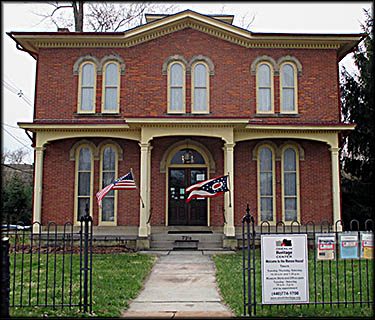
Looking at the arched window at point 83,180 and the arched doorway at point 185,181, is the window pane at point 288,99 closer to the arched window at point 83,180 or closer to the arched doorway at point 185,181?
the arched doorway at point 185,181

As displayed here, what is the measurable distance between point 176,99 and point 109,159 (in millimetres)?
3512

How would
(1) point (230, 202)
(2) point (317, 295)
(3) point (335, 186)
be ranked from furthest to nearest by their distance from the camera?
(3) point (335, 186)
(1) point (230, 202)
(2) point (317, 295)

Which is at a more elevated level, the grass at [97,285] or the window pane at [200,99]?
the window pane at [200,99]

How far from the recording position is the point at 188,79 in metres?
16.3

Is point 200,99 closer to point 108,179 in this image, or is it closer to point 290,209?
point 108,179

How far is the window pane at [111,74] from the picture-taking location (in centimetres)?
1638

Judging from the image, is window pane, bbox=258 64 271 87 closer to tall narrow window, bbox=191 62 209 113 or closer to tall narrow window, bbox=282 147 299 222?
tall narrow window, bbox=191 62 209 113

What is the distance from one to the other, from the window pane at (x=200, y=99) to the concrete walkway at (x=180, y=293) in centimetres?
624

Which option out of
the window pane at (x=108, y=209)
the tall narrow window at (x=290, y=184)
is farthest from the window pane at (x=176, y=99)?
the tall narrow window at (x=290, y=184)

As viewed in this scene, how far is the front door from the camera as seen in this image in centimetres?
1609

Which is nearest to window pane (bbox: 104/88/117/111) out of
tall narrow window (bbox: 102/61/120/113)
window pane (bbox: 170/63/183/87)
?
tall narrow window (bbox: 102/61/120/113)

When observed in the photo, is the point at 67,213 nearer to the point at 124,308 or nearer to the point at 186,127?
the point at 186,127

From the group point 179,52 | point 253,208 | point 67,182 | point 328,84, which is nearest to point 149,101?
point 179,52

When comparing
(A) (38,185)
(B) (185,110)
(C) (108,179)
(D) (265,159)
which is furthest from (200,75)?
(A) (38,185)
